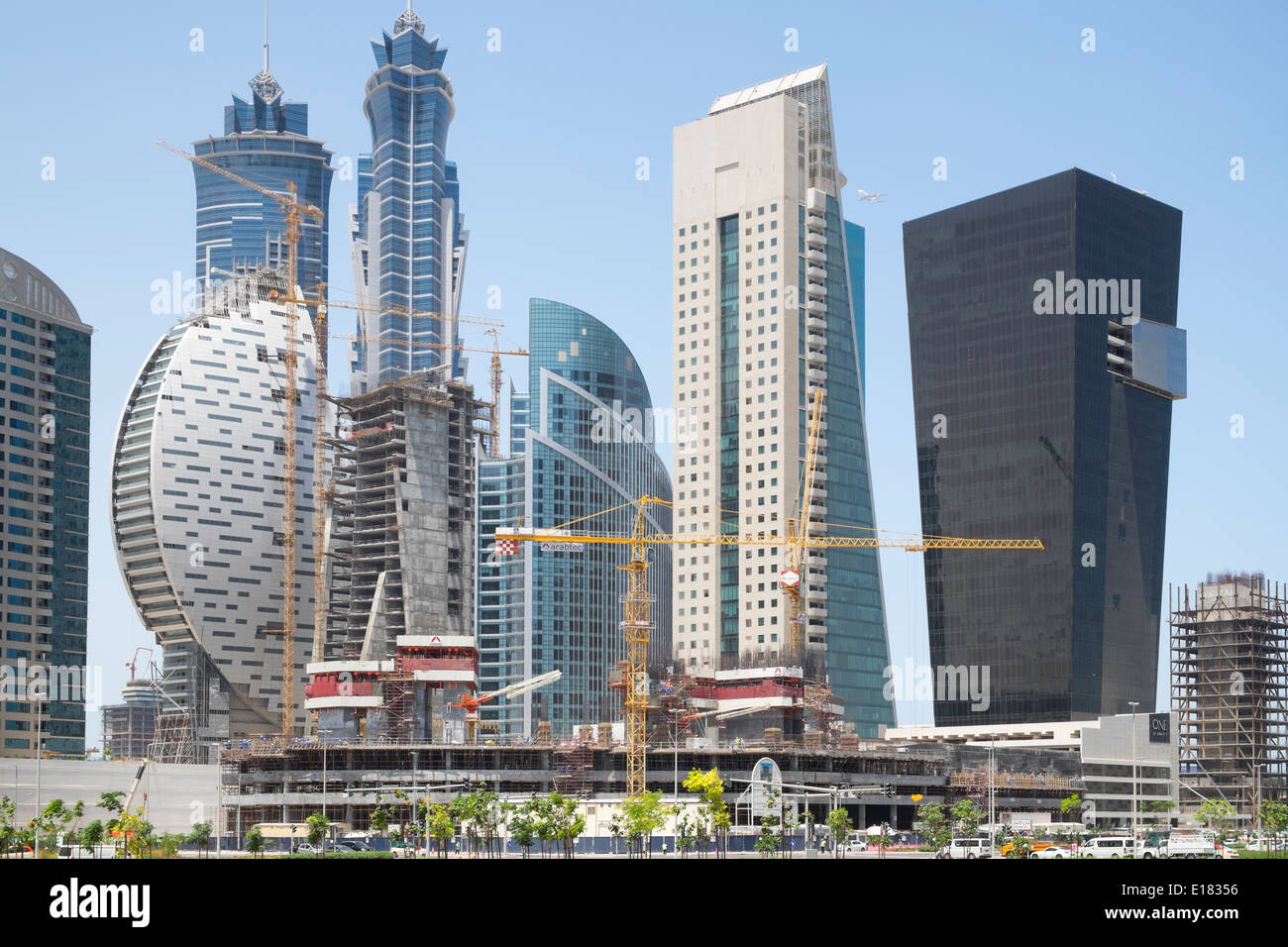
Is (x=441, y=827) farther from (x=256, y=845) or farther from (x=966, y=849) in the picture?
(x=966, y=849)

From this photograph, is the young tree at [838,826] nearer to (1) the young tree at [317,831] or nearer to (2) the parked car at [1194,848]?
(2) the parked car at [1194,848]

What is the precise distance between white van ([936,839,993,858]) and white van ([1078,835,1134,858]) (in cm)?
1095

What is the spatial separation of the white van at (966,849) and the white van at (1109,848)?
11.0 meters

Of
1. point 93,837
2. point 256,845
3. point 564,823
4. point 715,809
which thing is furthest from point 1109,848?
point 93,837

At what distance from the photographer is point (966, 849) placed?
598 feet

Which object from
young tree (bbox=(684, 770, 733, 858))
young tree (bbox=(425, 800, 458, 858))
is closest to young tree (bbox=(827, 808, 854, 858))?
young tree (bbox=(684, 770, 733, 858))

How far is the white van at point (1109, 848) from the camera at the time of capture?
15602 centimetres

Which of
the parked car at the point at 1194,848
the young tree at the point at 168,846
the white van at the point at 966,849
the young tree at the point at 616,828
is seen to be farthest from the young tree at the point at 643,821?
the parked car at the point at 1194,848

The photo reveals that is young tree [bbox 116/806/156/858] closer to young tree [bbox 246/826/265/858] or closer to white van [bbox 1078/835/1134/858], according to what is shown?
young tree [bbox 246/826/265/858]

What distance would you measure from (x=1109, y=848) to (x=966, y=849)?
18.9 meters
